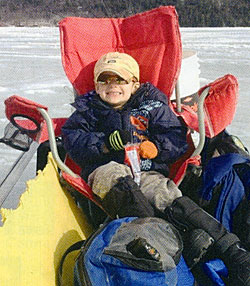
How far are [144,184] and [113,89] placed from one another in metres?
0.51

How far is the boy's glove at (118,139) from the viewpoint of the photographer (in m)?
1.82

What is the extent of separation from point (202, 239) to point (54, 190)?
0.62 m

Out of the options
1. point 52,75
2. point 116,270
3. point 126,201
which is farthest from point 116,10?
point 116,270

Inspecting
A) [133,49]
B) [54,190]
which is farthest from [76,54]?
[54,190]

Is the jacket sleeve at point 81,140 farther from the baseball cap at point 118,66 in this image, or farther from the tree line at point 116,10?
the tree line at point 116,10

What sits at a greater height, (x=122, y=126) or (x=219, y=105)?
(x=219, y=105)

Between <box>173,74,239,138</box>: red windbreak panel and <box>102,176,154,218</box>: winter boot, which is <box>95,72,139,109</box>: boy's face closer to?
<box>173,74,239,138</box>: red windbreak panel

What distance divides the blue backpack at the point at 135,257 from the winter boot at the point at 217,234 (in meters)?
0.12

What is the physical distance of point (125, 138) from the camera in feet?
6.01

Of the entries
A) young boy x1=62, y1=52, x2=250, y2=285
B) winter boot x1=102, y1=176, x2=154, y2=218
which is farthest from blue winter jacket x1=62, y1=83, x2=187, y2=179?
winter boot x1=102, y1=176, x2=154, y2=218

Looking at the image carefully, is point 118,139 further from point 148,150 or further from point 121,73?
point 121,73

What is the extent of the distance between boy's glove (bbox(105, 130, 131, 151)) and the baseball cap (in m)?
0.31

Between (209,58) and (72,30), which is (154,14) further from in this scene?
(209,58)

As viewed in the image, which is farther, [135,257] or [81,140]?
[81,140]
